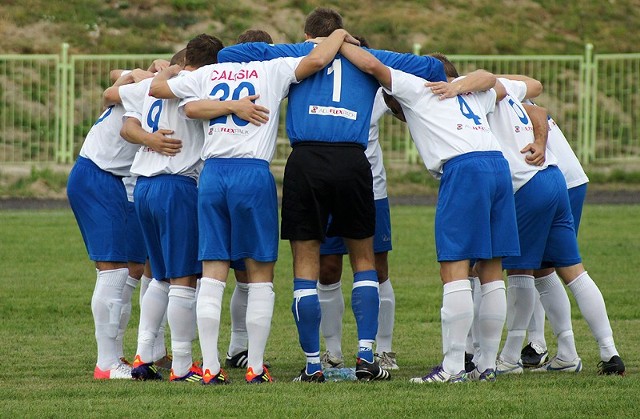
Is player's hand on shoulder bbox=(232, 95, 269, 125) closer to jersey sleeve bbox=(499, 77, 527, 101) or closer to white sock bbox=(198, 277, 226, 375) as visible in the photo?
white sock bbox=(198, 277, 226, 375)

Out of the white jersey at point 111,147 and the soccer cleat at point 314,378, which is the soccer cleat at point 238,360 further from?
the white jersey at point 111,147

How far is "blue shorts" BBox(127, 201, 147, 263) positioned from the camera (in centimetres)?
901

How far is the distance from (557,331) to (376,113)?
6.98ft

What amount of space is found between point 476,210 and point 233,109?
1.72 m

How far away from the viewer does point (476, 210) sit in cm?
791

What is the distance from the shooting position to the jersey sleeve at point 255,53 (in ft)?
27.1

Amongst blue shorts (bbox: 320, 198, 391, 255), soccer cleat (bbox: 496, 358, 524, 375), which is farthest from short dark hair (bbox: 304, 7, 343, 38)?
soccer cleat (bbox: 496, 358, 524, 375)

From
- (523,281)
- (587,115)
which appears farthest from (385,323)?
(587,115)

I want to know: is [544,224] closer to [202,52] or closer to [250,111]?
[250,111]

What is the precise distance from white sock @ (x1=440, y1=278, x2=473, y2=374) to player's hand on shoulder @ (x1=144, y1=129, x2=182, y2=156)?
2070 mm

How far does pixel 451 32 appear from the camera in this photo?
32031 mm

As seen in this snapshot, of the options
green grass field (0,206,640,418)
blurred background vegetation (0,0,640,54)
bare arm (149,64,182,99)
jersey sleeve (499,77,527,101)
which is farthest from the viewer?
blurred background vegetation (0,0,640,54)

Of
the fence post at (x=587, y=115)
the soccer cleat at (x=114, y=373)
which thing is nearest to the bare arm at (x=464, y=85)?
the soccer cleat at (x=114, y=373)

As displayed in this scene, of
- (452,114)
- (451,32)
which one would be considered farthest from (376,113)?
(451,32)
